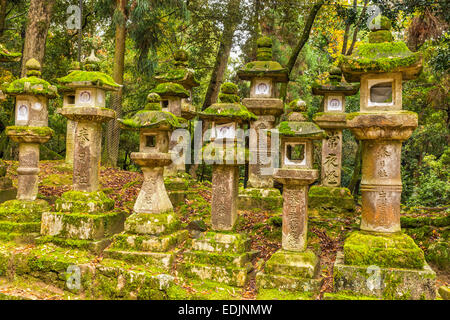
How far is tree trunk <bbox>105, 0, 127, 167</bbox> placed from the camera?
11.7m

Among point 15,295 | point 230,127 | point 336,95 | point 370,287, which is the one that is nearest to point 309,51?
point 336,95

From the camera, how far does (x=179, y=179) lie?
8891 mm

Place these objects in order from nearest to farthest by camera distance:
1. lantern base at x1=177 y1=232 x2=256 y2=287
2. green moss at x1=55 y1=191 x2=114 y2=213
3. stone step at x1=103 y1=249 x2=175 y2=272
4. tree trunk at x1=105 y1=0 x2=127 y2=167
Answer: lantern base at x1=177 y1=232 x2=256 y2=287, stone step at x1=103 y1=249 x2=175 y2=272, green moss at x1=55 y1=191 x2=114 y2=213, tree trunk at x1=105 y1=0 x2=127 y2=167

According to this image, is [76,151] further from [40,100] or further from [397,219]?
[397,219]

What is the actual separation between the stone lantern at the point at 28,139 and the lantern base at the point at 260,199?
3996 millimetres

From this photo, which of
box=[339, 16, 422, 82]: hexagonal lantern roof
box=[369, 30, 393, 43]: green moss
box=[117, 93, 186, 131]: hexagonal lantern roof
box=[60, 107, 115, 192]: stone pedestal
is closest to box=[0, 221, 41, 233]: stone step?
box=[60, 107, 115, 192]: stone pedestal

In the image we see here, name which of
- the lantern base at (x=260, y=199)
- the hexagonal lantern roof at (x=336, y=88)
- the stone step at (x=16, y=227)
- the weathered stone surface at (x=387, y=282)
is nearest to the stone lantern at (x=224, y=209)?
the weathered stone surface at (x=387, y=282)

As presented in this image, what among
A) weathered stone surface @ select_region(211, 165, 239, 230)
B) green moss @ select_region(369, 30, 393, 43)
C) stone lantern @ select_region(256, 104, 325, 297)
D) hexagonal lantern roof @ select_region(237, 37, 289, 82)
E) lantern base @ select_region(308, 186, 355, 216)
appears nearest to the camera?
stone lantern @ select_region(256, 104, 325, 297)

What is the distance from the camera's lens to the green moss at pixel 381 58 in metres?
4.82

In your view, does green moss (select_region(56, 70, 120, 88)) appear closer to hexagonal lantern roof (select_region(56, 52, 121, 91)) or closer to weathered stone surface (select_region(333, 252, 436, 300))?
hexagonal lantern roof (select_region(56, 52, 121, 91))

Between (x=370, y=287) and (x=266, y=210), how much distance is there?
3.53 meters

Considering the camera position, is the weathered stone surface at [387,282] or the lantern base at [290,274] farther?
the lantern base at [290,274]

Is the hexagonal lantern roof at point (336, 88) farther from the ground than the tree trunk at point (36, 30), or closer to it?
closer to it

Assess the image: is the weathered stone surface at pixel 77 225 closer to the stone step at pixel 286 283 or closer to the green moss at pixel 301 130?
the stone step at pixel 286 283
